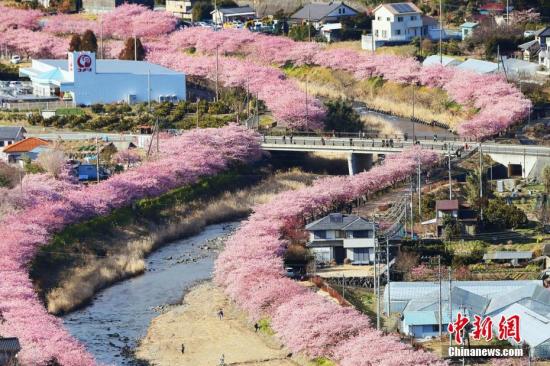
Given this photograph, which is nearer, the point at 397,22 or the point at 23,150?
the point at 23,150

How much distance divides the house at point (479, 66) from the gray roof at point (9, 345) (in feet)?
141

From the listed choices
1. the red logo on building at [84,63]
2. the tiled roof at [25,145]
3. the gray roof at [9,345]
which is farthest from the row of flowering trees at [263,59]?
the gray roof at [9,345]

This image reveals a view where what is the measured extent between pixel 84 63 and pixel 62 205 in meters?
23.1

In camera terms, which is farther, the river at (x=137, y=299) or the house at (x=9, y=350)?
the river at (x=137, y=299)

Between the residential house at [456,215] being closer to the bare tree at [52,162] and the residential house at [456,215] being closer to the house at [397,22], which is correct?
the bare tree at [52,162]

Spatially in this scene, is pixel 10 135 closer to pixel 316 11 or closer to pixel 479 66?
pixel 479 66

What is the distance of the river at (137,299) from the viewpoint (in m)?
48.5

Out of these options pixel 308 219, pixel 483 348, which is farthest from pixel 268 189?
pixel 483 348

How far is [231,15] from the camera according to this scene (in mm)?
100812

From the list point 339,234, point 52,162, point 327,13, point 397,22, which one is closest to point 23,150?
point 52,162

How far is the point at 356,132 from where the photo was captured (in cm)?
7475

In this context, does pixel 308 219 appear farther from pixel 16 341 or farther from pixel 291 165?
pixel 16 341

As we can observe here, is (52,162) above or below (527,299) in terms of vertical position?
above

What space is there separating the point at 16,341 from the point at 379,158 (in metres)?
30.8
